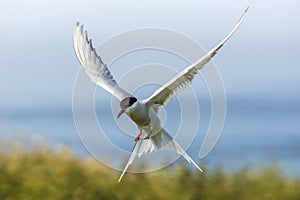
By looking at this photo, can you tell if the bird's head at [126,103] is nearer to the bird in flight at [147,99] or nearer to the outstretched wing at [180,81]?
the bird in flight at [147,99]

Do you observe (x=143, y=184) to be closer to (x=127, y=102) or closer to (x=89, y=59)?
(x=89, y=59)

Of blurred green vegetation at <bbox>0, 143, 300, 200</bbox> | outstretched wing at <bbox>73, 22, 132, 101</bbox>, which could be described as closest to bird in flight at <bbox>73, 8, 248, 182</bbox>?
outstretched wing at <bbox>73, 22, 132, 101</bbox>

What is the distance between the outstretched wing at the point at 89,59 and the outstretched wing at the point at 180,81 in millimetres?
299

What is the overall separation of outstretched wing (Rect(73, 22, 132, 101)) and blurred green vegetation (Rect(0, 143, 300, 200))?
88cm

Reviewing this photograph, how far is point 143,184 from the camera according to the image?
19.8 feet

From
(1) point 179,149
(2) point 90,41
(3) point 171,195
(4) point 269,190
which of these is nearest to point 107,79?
(2) point 90,41

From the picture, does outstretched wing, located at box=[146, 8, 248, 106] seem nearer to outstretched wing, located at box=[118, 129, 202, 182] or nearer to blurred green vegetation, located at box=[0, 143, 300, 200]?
outstretched wing, located at box=[118, 129, 202, 182]

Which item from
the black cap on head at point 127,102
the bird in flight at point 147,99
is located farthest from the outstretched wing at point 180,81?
the black cap on head at point 127,102

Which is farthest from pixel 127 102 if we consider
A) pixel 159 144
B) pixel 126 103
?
pixel 159 144

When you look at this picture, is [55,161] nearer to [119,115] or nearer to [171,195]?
[171,195]

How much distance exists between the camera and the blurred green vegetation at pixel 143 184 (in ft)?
19.6

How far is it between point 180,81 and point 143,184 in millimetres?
1156

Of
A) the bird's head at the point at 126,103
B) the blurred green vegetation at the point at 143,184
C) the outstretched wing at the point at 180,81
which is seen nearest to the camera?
the outstretched wing at the point at 180,81

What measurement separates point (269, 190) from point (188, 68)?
1.36 m
